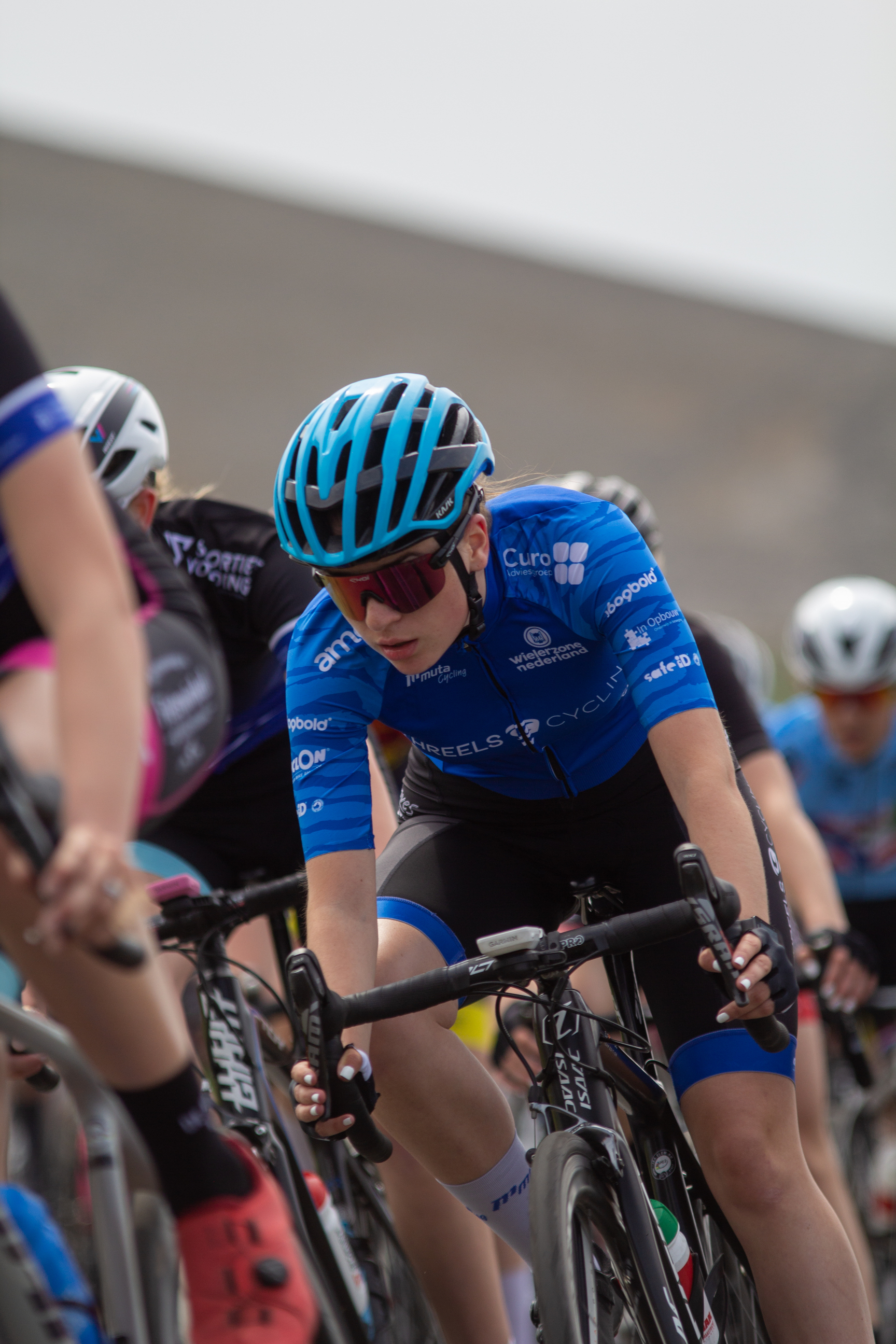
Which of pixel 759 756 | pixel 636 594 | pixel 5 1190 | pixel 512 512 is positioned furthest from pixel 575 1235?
pixel 759 756

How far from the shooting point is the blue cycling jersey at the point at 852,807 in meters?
6.78

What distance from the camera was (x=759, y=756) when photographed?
15.9ft

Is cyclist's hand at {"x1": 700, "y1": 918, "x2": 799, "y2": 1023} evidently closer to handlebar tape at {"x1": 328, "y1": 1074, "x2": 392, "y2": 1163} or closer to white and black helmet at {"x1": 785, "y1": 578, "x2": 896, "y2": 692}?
handlebar tape at {"x1": 328, "y1": 1074, "x2": 392, "y2": 1163}

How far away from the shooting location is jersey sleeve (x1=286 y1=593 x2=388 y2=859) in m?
3.00

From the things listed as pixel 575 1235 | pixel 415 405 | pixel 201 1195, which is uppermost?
pixel 415 405

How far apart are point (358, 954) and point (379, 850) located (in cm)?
90

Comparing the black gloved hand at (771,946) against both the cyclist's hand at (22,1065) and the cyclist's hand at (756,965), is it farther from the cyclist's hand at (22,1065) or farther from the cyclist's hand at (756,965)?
the cyclist's hand at (22,1065)

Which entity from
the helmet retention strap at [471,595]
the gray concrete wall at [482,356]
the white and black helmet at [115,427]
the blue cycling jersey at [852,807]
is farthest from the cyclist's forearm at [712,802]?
the gray concrete wall at [482,356]

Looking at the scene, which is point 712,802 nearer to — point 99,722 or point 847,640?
point 99,722

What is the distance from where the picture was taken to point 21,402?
71.4 inches

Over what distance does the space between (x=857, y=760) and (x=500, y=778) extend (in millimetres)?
4013

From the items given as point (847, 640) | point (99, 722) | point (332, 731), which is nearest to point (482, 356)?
point (847, 640)

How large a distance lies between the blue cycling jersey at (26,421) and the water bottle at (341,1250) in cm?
222

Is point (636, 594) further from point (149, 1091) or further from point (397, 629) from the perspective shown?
point (149, 1091)
